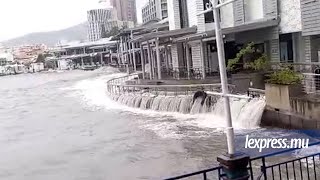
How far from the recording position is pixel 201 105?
21.1m

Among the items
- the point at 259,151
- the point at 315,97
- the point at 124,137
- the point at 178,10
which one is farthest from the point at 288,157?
the point at 178,10

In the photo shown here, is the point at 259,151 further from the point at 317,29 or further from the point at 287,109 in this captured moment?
the point at 317,29

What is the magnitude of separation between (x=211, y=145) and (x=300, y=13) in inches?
329

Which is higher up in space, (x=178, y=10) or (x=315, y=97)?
(x=178, y=10)

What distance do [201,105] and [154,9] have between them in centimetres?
10728

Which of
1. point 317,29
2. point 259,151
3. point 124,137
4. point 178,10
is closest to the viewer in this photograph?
point 259,151

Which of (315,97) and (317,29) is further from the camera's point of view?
(317,29)

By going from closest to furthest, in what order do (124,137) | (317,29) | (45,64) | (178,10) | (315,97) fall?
(315,97)
(317,29)
(124,137)
(178,10)
(45,64)

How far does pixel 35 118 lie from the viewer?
2914cm

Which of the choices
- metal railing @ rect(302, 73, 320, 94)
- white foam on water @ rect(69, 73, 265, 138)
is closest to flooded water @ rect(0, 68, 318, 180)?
white foam on water @ rect(69, 73, 265, 138)

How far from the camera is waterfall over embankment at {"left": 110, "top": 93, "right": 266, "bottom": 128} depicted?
56.7ft

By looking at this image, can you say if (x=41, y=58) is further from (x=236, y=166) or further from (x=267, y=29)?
(x=236, y=166)

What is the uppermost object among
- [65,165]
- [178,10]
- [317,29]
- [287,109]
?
[178,10]

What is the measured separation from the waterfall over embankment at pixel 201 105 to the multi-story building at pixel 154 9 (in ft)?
267
